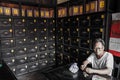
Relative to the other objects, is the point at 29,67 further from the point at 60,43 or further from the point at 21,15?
the point at 21,15

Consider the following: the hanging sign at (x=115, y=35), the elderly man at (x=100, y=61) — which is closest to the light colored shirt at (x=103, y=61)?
the elderly man at (x=100, y=61)

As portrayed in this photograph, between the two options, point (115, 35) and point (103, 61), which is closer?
point (103, 61)

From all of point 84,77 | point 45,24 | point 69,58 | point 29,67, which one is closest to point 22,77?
point 29,67

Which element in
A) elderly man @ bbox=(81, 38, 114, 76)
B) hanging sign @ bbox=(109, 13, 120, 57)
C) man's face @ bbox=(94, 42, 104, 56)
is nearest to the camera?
elderly man @ bbox=(81, 38, 114, 76)

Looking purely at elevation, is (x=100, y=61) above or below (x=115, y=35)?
below

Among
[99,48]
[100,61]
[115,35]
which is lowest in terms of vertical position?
[100,61]

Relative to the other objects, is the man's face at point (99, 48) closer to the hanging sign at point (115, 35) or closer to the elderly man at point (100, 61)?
the elderly man at point (100, 61)

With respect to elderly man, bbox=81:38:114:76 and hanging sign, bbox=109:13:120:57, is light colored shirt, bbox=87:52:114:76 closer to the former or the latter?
elderly man, bbox=81:38:114:76

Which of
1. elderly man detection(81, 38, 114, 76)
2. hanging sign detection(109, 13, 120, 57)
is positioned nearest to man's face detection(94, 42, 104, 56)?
elderly man detection(81, 38, 114, 76)

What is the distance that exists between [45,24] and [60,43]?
0.60 meters

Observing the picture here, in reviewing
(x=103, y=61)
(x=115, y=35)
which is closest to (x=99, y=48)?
(x=103, y=61)

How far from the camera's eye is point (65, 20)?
261 cm

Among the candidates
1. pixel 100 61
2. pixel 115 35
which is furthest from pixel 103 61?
pixel 115 35

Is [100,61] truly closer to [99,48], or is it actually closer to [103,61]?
[103,61]
